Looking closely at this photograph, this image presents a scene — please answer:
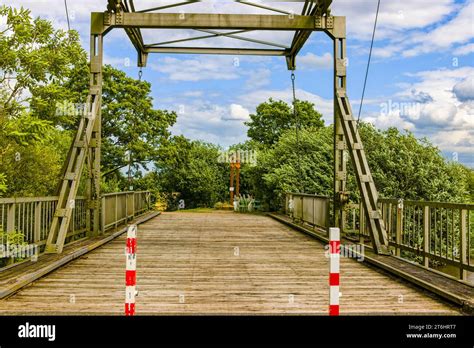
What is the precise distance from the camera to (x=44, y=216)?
988 cm

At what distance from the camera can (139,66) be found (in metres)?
17.2

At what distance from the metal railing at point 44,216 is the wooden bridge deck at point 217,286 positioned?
93 cm

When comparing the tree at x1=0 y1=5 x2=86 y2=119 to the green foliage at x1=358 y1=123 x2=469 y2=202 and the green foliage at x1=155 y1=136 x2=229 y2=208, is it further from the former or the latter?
the green foliage at x1=155 y1=136 x2=229 y2=208

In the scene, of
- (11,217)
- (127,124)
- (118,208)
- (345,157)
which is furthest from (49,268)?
(127,124)

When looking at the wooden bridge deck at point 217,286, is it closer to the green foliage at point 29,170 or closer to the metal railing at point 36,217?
the metal railing at point 36,217

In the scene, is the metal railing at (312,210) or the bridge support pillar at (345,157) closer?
the bridge support pillar at (345,157)

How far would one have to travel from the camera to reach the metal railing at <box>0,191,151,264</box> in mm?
8156

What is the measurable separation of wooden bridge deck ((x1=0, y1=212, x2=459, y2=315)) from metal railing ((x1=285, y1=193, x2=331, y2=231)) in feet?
9.34

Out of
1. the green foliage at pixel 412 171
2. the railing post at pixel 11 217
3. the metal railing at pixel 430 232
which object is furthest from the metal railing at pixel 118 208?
the green foliage at pixel 412 171

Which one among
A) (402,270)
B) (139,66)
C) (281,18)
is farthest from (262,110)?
(402,270)

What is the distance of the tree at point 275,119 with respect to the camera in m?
54.8

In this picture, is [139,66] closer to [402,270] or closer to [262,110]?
[402,270]

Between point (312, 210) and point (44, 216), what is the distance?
28.8 feet

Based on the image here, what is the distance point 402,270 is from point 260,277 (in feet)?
7.35
